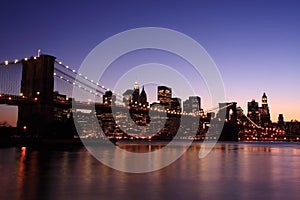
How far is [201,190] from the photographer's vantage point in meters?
10.9

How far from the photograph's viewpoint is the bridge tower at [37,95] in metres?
41.5

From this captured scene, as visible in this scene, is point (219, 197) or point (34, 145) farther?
point (34, 145)

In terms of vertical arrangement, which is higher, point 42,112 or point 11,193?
point 42,112

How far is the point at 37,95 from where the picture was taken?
Answer: 43.9 meters

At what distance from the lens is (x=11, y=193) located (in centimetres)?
939

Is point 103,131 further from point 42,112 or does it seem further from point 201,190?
point 201,190

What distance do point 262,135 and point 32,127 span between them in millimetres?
92707

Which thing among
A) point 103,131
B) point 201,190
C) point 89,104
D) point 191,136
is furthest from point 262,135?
point 201,190

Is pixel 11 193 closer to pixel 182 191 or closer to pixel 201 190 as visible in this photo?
pixel 182 191

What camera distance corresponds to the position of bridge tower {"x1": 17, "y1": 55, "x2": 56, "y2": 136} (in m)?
41.5

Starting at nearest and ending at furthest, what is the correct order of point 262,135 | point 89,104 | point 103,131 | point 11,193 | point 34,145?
point 11,193 → point 34,145 → point 89,104 → point 103,131 → point 262,135

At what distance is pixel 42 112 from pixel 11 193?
34856 mm

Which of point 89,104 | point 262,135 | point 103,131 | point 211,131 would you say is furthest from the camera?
point 262,135

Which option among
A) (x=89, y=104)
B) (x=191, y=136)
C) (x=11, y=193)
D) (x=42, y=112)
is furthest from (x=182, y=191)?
(x=191, y=136)
